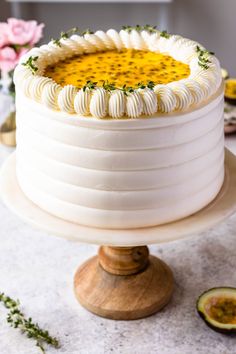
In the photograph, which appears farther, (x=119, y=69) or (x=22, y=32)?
(x=22, y=32)

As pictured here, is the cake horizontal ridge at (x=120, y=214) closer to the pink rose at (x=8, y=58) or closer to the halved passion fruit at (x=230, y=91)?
the pink rose at (x=8, y=58)

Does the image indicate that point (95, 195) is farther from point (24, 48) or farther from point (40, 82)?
point (24, 48)

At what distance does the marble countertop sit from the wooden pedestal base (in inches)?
1.0

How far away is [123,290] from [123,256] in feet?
0.28

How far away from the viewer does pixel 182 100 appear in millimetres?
1380

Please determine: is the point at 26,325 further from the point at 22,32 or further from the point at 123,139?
the point at 22,32

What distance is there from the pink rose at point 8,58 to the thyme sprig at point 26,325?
0.92 meters

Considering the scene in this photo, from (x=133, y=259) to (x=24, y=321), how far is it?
31 cm

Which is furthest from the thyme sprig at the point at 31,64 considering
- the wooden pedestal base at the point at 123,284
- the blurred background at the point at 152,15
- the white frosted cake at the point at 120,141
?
the blurred background at the point at 152,15

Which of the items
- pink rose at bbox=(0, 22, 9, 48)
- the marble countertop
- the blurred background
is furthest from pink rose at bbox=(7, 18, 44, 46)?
the blurred background

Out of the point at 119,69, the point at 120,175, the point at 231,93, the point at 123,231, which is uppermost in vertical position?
the point at 119,69

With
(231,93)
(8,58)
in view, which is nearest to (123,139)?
(8,58)

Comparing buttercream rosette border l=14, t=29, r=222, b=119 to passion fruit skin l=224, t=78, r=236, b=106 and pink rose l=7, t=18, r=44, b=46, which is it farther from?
passion fruit skin l=224, t=78, r=236, b=106

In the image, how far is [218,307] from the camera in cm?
157
